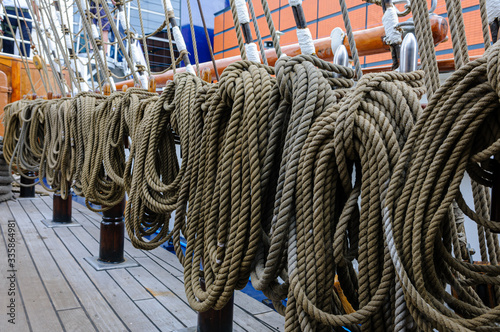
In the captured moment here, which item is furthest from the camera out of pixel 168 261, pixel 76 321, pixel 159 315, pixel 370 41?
pixel 168 261

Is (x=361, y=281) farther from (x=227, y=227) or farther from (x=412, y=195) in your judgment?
(x=227, y=227)

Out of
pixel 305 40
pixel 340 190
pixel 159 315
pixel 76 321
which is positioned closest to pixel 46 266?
pixel 76 321

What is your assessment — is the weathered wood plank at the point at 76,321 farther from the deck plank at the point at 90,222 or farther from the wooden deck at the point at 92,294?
the deck plank at the point at 90,222

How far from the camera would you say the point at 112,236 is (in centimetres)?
296

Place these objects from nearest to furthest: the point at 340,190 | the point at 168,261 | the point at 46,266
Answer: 1. the point at 340,190
2. the point at 46,266
3. the point at 168,261

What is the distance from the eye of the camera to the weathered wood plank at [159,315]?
2.11 m

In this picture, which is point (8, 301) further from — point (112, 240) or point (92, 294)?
point (112, 240)

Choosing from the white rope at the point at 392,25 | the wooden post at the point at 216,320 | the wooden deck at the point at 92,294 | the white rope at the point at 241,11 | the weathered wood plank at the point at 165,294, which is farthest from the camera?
the weathered wood plank at the point at 165,294

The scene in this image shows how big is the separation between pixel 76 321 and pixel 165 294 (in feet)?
1.84

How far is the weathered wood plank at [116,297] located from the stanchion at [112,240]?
12 cm

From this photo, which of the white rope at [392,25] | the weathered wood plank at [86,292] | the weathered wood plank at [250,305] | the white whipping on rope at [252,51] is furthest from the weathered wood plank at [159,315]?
the white rope at [392,25]

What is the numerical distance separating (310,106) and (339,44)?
0.57 meters

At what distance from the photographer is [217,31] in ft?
49.1

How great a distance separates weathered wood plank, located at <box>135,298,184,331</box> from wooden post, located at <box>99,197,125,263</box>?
0.70m
